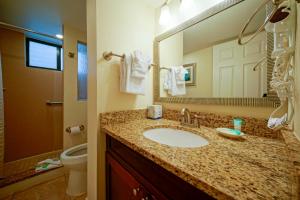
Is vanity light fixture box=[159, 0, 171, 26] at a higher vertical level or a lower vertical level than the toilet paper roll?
higher

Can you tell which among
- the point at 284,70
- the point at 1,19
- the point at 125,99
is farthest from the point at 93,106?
the point at 1,19

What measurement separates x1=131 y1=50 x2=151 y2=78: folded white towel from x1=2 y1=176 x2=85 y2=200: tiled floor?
4.52 ft

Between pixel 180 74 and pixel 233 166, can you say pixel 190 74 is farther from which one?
pixel 233 166

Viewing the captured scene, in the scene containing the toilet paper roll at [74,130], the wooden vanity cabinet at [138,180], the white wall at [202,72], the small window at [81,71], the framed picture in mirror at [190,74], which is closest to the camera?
the wooden vanity cabinet at [138,180]

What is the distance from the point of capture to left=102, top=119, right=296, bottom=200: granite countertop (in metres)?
0.31

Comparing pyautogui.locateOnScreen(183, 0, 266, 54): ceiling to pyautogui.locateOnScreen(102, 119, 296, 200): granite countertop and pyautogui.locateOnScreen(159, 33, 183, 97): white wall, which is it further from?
pyautogui.locateOnScreen(102, 119, 296, 200): granite countertop

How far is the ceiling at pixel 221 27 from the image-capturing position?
2.52 feet

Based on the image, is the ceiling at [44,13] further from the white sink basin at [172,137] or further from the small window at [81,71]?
the white sink basin at [172,137]

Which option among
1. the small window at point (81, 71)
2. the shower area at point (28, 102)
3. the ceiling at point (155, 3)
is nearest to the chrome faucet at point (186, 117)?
the ceiling at point (155, 3)

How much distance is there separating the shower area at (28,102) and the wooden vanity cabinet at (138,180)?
1.34 metres

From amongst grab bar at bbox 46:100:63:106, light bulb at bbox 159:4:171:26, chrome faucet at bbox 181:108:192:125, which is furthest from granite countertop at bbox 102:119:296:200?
grab bar at bbox 46:100:63:106

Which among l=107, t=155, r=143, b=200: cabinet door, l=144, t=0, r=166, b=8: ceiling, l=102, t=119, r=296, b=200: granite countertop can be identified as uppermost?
l=144, t=0, r=166, b=8: ceiling

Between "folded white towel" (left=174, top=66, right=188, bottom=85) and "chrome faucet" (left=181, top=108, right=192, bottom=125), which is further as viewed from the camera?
"folded white towel" (left=174, top=66, right=188, bottom=85)

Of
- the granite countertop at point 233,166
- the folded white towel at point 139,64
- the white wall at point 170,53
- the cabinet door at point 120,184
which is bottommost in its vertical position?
the cabinet door at point 120,184
